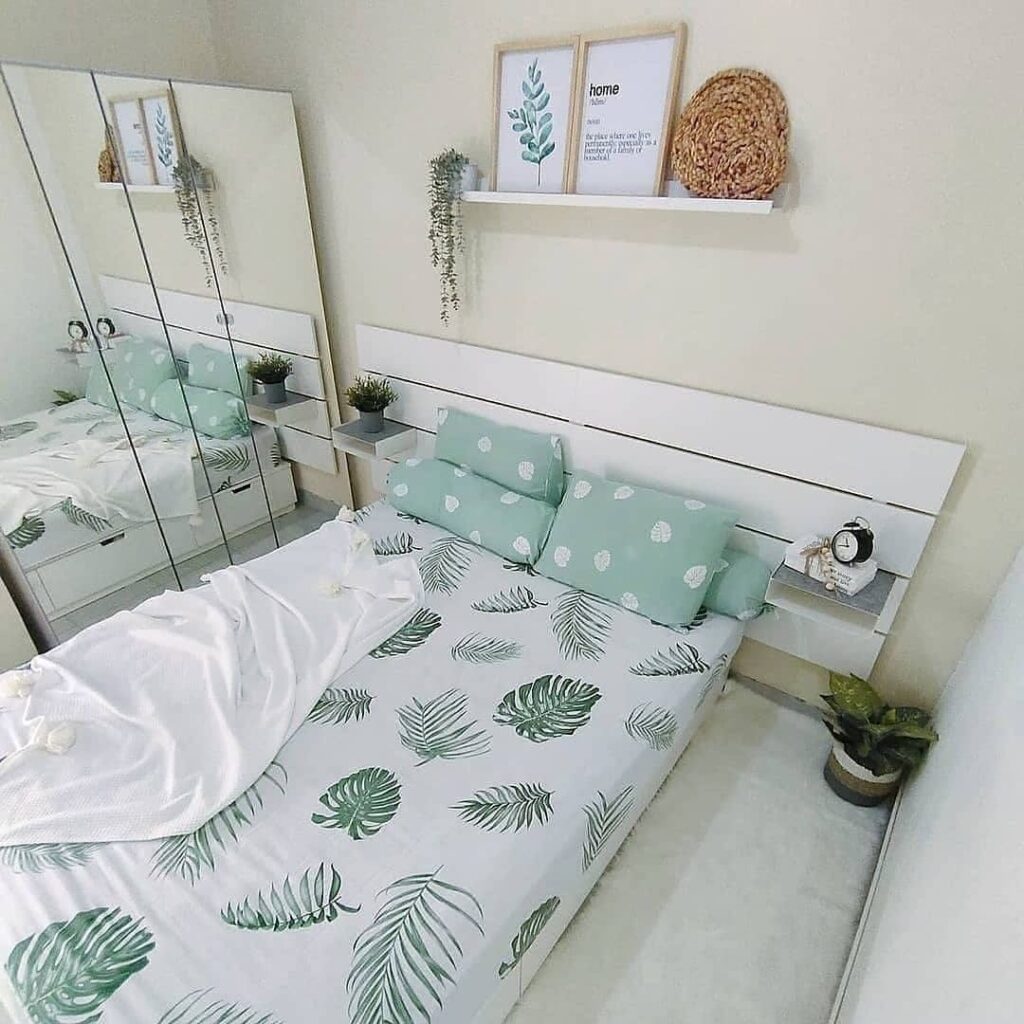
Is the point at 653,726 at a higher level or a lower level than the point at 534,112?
lower

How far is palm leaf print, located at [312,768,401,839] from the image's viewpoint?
132cm

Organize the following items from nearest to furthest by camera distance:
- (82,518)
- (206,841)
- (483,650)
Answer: (206,841)
(483,650)
(82,518)

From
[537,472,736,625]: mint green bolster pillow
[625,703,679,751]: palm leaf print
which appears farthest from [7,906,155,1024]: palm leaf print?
[537,472,736,625]: mint green bolster pillow

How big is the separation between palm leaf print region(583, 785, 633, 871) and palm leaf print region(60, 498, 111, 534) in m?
2.14

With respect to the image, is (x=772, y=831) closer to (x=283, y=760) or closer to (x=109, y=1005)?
A: (x=283, y=760)

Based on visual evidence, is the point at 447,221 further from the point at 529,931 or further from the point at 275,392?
the point at 529,931

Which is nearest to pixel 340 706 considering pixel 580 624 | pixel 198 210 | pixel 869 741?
pixel 580 624

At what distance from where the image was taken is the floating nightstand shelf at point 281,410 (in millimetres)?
2852

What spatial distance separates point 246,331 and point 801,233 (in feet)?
7.19

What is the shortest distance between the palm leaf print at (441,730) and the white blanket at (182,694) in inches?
10.1

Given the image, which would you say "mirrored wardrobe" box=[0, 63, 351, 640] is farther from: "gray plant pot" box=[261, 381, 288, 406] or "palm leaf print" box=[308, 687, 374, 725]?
"palm leaf print" box=[308, 687, 374, 725]

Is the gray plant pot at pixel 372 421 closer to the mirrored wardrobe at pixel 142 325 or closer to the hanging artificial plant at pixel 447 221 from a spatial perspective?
the mirrored wardrobe at pixel 142 325

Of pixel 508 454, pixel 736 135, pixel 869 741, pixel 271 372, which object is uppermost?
pixel 736 135

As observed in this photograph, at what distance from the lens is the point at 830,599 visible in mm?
1743
